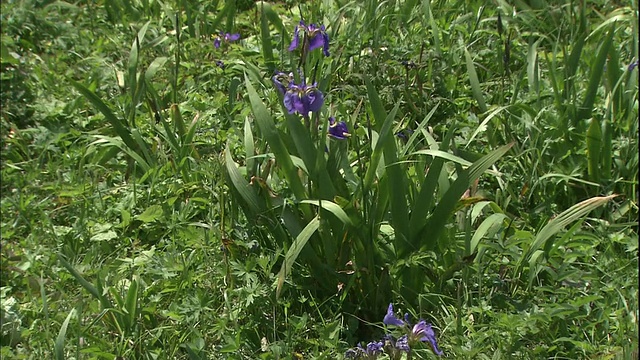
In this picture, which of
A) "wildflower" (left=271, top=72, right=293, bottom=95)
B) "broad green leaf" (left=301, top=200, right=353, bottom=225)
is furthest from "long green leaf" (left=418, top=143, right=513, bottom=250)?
"wildflower" (left=271, top=72, right=293, bottom=95)

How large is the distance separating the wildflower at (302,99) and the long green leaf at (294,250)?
32 cm

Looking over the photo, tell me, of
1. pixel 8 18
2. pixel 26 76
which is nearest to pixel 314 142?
pixel 26 76

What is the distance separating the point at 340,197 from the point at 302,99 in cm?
29

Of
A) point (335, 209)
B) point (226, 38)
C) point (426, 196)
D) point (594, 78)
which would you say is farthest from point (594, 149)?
point (226, 38)

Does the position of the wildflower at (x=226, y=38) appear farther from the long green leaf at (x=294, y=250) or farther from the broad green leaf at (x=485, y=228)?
the broad green leaf at (x=485, y=228)

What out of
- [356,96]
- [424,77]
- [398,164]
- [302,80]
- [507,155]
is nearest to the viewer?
[398,164]

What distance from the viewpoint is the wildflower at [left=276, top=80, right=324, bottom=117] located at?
7.21 ft

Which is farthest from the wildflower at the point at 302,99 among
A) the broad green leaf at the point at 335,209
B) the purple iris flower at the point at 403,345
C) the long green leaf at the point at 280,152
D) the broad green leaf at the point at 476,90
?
the broad green leaf at the point at 476,90

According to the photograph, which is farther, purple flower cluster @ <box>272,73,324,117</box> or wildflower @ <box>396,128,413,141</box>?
wildflower @ <box>396,128,413,141</box>

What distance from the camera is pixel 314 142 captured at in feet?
7.77

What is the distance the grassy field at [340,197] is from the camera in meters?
2.19

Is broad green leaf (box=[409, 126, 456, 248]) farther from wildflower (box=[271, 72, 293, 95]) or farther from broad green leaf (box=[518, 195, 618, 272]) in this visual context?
wildflower (box=[271, 72, 293, 95])

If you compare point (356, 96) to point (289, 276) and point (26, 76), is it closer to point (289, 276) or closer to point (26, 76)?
point (289, 276)

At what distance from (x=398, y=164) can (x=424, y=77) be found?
1109mm
